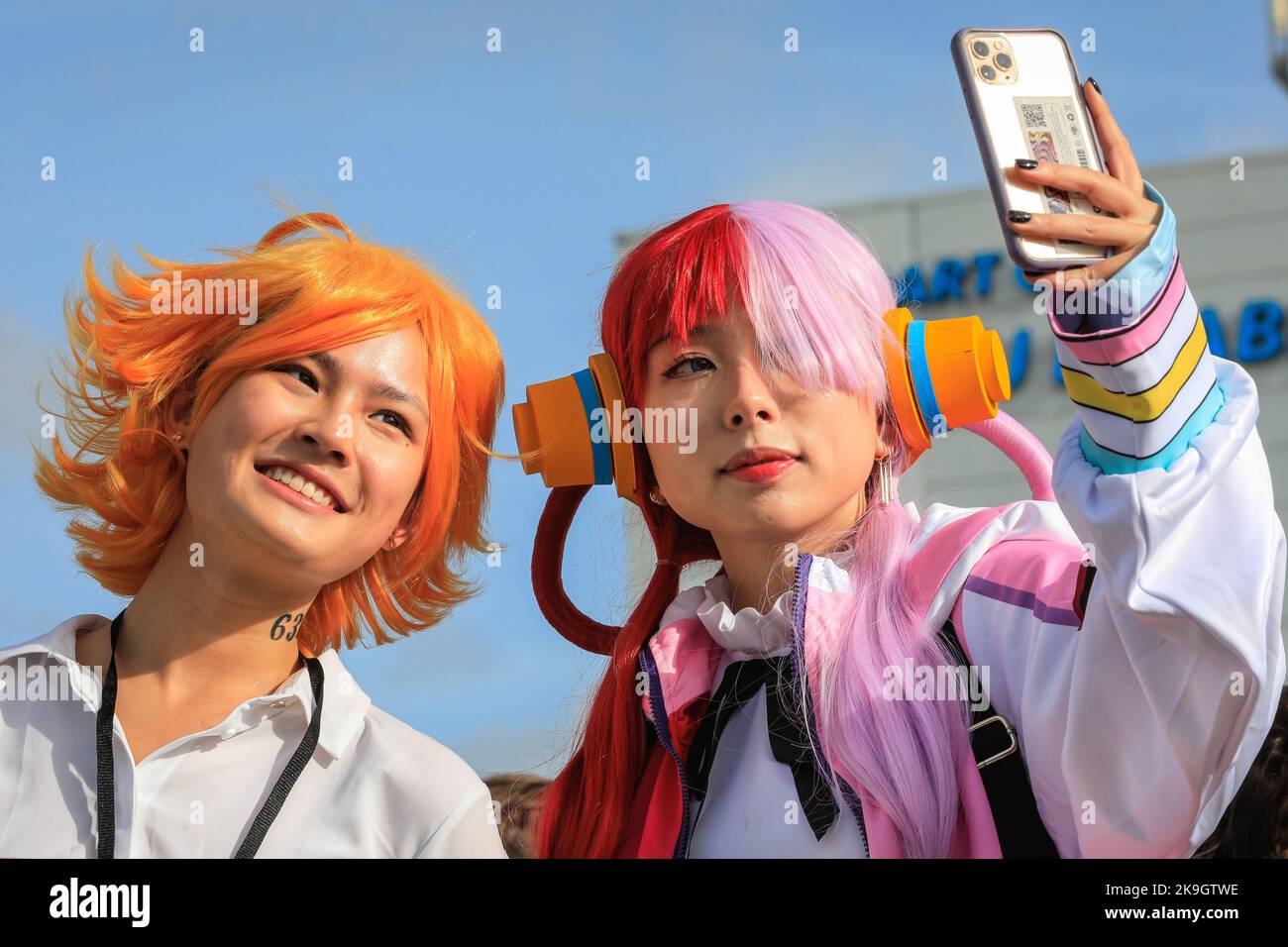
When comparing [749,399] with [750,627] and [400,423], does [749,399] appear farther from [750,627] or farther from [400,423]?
[400,423]

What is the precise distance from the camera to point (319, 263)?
89.7 inches

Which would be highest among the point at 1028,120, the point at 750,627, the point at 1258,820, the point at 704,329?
the point at 1028,120

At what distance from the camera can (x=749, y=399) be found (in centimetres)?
198

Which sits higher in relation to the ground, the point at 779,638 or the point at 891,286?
the point at 891,286

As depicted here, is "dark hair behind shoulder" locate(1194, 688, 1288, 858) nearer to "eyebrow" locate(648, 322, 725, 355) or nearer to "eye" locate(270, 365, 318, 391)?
"eyebrow" locate(648, 322, 725, 355)

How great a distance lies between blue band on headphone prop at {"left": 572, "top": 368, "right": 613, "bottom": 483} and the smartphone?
0.79 meters

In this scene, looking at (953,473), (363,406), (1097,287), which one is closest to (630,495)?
(363,406)

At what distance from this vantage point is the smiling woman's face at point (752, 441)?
200 cm

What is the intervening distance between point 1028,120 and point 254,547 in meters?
1.30

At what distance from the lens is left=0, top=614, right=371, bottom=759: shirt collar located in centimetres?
207

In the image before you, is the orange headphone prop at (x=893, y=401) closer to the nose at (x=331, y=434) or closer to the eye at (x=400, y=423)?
the eye at (x=400, y=423)

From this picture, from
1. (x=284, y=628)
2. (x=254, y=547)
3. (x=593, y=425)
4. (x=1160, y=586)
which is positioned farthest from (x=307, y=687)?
(x=1160, y=586)

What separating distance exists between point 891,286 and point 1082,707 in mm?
838
